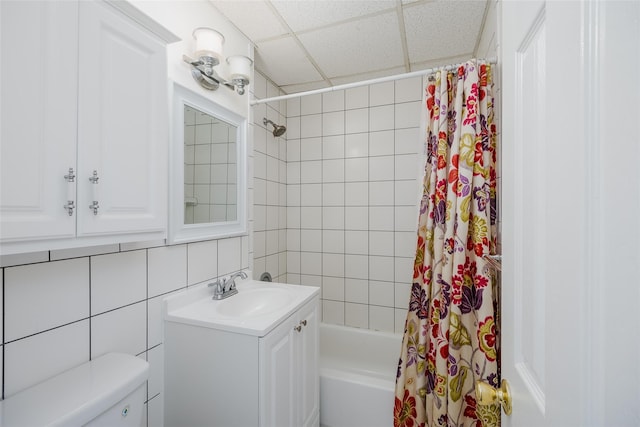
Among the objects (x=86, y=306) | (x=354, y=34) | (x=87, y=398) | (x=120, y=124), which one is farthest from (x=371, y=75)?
(x=87, y=398)

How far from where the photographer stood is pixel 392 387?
1542 millimetres

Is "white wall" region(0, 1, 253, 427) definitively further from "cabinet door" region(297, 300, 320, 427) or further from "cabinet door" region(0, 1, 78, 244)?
"cabinet door" region(297, 300, 320, 427)

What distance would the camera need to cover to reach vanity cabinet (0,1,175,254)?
0.58 meters

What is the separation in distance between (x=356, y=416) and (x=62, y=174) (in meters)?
1.77

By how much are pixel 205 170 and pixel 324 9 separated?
1.03 meters

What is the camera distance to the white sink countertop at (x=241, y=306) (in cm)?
105

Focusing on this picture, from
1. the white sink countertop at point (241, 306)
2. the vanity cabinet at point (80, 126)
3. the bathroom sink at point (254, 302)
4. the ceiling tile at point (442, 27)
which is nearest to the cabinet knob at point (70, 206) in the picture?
the vanity cabinet at point (80, 126)

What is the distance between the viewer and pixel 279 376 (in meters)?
1.10

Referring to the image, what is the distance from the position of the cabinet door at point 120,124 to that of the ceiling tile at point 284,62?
99 cm

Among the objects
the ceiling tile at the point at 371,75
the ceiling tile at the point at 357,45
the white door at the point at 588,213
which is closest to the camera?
the white door at the point at 588,213

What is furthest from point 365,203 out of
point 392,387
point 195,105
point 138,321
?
point 138,321

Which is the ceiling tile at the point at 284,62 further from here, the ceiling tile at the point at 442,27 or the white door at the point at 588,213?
the white door at the point at 588,213

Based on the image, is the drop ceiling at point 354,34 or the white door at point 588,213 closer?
the white door at point 588,213

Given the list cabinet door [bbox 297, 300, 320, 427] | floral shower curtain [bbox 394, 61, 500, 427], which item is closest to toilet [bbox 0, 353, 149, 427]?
cabinet door [bbox 297, 300, 320, 427]
